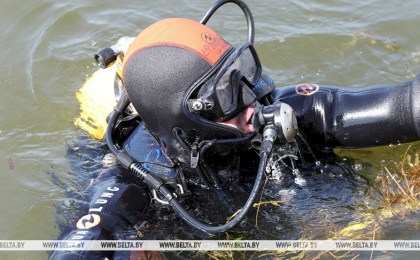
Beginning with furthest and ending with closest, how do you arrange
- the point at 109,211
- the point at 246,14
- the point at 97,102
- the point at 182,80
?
1. the point at 97,102
2. the point at 246,14
3. the point at 109,211
4. the point at 182,80

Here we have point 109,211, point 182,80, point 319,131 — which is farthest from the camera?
point 319,131

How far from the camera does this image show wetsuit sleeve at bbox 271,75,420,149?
2.88m

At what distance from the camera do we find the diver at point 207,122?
2.75 m

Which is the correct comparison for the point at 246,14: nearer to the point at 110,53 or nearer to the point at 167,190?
the point at 110,53

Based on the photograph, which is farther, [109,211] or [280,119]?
[109,211]

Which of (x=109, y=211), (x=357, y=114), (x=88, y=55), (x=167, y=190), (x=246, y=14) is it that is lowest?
(x=88, y=55)

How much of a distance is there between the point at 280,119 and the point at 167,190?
2.02 ft

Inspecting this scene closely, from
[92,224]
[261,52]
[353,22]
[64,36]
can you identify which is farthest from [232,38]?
[92,224]

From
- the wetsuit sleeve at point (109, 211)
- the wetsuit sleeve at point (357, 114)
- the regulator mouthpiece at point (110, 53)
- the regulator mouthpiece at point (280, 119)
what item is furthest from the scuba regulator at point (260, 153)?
the regulator mouthpiece at point (110, 53)

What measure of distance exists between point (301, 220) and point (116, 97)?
4.13ft

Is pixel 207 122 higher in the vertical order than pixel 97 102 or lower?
higher

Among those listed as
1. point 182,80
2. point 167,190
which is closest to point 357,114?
point 182,80

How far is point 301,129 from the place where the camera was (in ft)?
10.1

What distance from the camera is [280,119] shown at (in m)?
2.63
